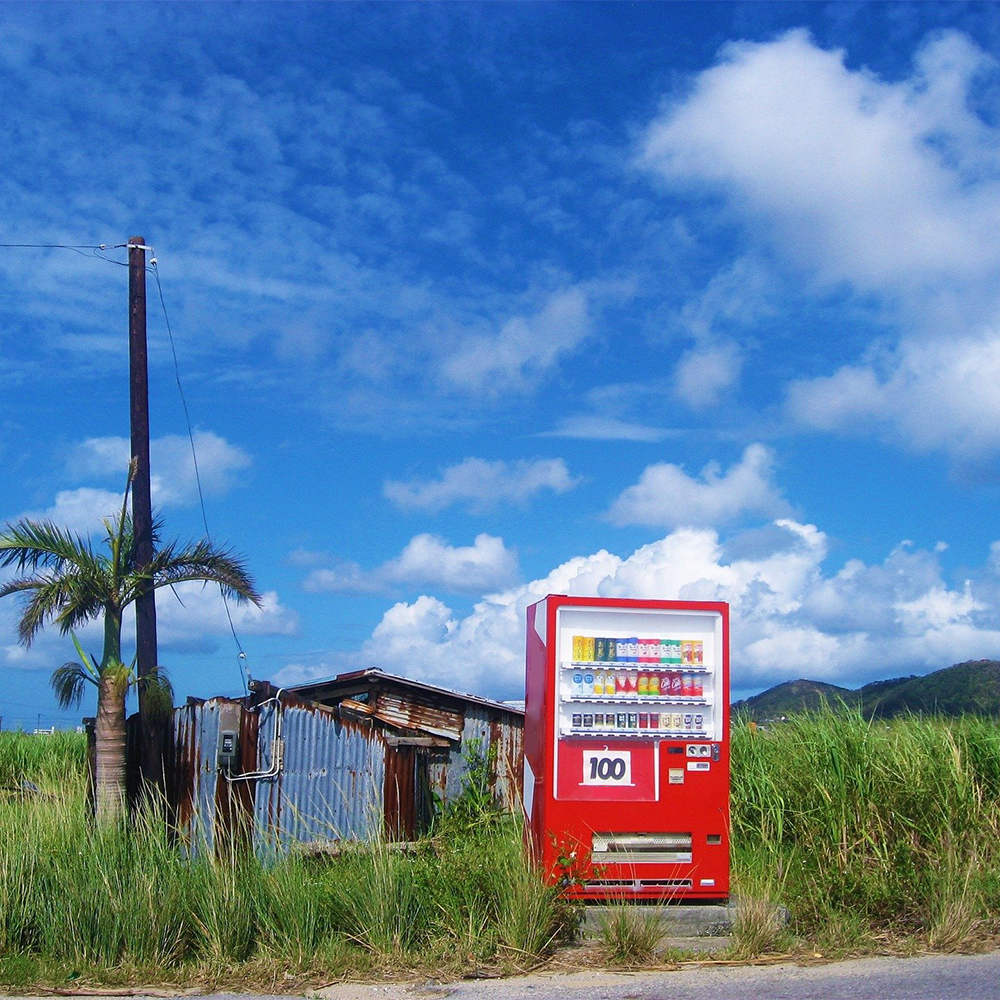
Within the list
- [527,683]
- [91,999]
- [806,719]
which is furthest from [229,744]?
[806,719]

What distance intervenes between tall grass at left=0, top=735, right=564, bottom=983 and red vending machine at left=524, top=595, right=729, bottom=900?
26.7 inches

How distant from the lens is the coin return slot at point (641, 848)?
845cm

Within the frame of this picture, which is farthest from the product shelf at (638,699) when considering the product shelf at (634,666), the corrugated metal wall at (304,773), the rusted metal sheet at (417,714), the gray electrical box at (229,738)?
the rusted metal sheet at (417,714)

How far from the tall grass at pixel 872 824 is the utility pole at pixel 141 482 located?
6.78 meters

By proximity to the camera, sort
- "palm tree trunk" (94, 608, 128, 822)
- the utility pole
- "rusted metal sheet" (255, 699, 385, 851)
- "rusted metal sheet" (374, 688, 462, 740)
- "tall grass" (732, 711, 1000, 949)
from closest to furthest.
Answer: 1. "tall grass" (732, 711, 1000, 949)
2. "palm tree trunk" (94, 608, 128, 822)
3. "rusted metal sheet" (255, 699, 385, 851)
4. the utility pole
5. "rusted metal sheet" (374, 688, 462, 740)

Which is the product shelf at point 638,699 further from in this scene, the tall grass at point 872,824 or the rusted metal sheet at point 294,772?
the rusted metal sheet at point 294,772

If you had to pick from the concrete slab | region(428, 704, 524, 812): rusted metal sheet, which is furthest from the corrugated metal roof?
the concrete slab

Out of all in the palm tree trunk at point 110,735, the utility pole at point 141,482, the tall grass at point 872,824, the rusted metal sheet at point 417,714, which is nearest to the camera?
the tall grass at point 872,824

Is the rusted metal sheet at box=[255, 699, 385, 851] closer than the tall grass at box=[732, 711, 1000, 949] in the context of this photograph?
No

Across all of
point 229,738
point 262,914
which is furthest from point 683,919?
point 229,738

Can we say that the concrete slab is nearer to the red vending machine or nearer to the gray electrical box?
the red vending machine

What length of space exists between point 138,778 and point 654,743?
6.77 m

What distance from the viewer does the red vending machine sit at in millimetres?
8492

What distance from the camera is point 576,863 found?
27.0 feet
